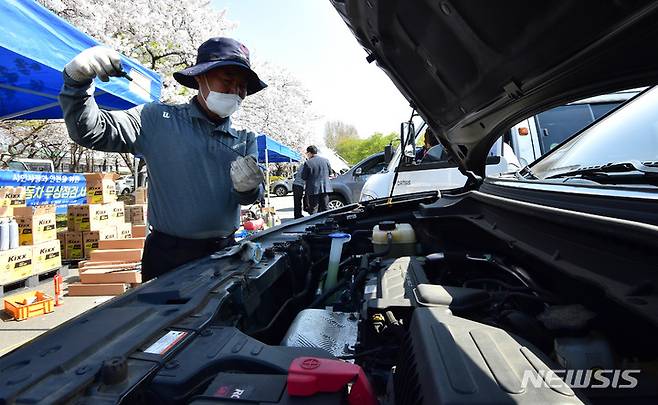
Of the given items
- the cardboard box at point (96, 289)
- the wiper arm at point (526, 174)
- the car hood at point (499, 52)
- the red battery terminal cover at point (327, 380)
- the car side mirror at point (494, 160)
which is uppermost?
the car hood at point (499, 52)

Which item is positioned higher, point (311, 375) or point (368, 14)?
point (368, 14)

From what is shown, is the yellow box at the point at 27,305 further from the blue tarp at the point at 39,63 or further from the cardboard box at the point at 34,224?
the blue tarp at the point at 39,63

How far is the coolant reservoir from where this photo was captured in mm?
2164

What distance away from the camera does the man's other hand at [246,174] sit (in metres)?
1.86

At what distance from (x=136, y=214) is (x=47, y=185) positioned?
3.68 metres

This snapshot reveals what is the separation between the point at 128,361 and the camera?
0.84 metres

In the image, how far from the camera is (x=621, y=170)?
1256mm

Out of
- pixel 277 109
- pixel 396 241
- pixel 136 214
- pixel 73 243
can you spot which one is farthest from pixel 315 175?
pixel 277 109

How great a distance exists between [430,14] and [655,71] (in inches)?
28.7

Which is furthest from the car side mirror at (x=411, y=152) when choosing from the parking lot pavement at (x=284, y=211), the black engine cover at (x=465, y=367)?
the parking lot pavement at (x=284, y=211)

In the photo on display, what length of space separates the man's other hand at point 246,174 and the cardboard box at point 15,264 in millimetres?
3999

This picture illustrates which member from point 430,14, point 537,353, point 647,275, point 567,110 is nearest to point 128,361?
point 537,353

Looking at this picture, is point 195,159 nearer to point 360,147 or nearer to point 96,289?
point 96,289

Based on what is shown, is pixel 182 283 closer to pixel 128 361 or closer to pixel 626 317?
pixel 128 361
